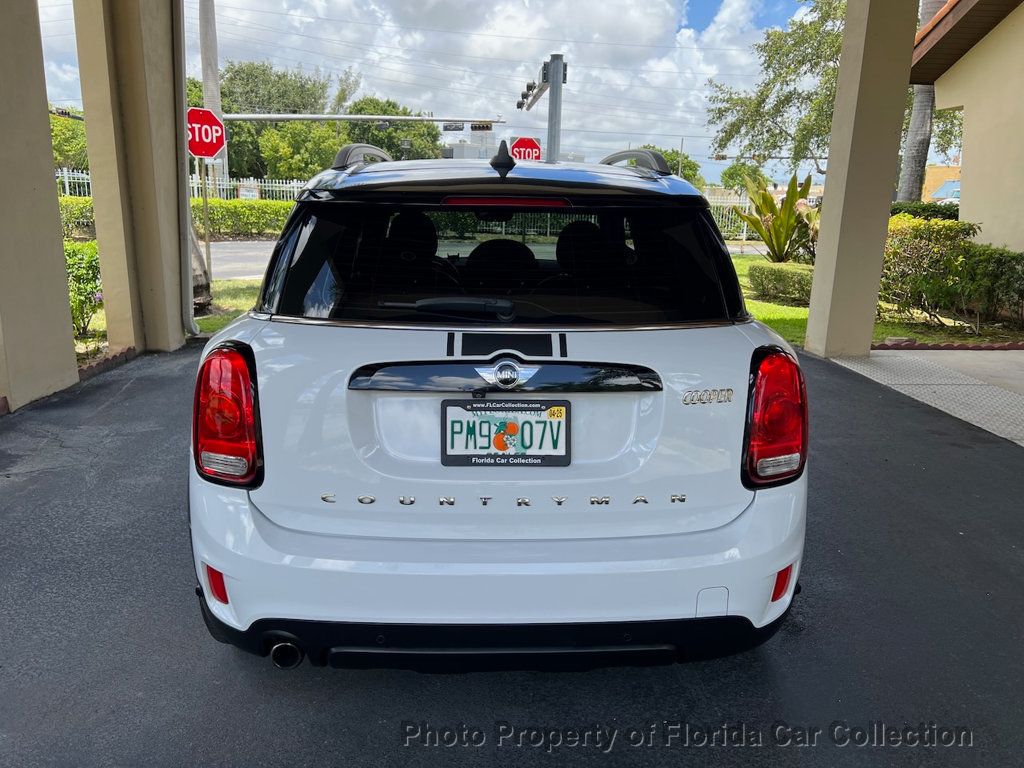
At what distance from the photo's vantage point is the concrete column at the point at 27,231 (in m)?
5.82

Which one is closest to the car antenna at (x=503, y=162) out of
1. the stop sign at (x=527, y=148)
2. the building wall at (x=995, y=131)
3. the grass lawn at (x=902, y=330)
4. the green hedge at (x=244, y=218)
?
the grass lawn at (x=902, y=330)

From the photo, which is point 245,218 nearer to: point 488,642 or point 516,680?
point 516,680

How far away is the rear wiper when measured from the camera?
2.19 meters

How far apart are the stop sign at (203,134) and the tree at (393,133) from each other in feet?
166

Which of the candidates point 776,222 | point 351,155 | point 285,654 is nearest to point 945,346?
point 776,222

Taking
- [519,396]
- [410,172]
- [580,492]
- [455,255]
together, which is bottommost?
[580,492]

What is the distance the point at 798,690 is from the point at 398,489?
5.47ft

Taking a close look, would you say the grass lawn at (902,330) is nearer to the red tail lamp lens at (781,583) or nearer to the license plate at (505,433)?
the red tail lamp lens at (781,583)

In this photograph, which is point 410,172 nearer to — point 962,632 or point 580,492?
point 580,492

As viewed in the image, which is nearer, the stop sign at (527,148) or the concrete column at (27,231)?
the concrete column at (27,231)

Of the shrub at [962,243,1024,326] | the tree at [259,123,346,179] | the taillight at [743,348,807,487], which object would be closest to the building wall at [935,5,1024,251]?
the shrub at [962,243,1024,326]

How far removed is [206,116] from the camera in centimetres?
1114

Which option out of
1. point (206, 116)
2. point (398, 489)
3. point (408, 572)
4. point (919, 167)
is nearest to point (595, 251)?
point (398, 489)

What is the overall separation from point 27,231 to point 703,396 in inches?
237
